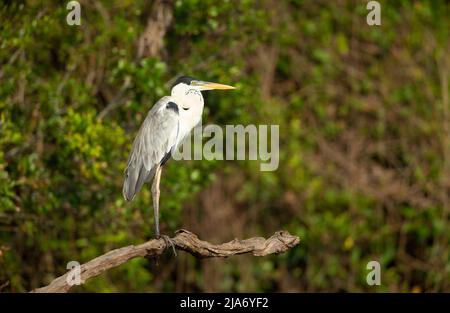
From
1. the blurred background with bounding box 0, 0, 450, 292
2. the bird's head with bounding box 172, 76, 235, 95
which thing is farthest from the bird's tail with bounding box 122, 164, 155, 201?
the blurred background with bounding box 0, 0, 450, 292

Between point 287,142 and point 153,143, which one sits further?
point 287,142

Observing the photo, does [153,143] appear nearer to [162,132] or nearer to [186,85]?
[162,132]

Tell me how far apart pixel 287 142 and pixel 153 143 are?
3.22m

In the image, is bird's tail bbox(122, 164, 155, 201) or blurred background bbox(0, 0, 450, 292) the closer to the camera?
bird's tail bbox(122, 164, 155, 201)

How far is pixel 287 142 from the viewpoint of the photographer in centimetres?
865

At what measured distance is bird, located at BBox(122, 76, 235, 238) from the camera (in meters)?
5.61

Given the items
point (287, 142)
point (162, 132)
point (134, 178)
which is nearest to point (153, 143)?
point (162, 132)

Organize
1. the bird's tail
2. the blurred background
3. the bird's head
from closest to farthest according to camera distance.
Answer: the bird's tail < the bird's head < the blurred background

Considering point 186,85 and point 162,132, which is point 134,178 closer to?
point 162,132

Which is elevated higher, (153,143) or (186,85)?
(186,85)

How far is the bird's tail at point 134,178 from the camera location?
5.54 meters

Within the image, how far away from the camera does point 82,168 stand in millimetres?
6145

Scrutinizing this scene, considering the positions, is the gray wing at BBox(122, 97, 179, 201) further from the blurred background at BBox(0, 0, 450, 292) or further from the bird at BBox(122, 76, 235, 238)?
the blurred background at BBox(0, 0, 450, 292)

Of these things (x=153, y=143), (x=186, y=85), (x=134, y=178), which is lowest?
(x=134, y=178)
